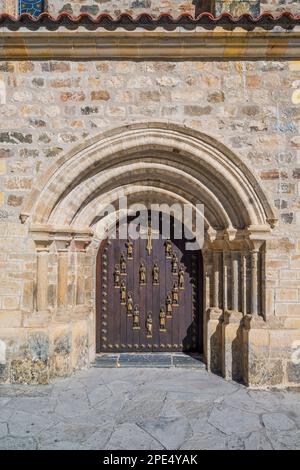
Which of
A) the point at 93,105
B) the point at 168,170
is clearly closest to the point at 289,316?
the point at 168,170

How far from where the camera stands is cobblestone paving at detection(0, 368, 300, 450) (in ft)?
8.74

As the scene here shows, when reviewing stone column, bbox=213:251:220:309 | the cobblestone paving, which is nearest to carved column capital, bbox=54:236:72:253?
the cobblestone paving

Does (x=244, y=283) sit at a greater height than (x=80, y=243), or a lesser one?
lesser

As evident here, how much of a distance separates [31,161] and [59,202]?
1.79 feet

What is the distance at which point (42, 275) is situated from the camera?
3.87 m

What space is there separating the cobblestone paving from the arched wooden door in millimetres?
567

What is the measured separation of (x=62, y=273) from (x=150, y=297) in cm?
124

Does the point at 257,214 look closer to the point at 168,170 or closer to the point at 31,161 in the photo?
the point at 168,170

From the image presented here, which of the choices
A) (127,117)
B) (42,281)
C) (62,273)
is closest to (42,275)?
(42,281)

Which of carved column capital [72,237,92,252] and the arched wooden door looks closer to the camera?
carved column capital [72,237,92,252]

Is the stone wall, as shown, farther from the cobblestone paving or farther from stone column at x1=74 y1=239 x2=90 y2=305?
the cobblestone paving

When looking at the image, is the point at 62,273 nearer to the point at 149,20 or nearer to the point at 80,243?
the point at 80,243

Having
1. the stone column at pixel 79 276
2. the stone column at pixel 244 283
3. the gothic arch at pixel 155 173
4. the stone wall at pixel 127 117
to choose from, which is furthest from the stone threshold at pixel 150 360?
the gothic arch at pixel 155 173

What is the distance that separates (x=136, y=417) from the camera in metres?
3.06
